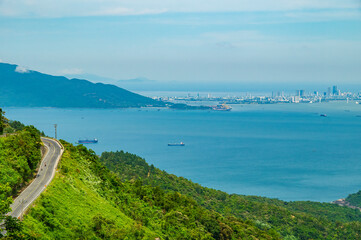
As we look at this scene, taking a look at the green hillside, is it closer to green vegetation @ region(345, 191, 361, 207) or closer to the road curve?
the road curve

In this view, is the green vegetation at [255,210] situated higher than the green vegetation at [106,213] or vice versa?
the green vegetation at [106,213]

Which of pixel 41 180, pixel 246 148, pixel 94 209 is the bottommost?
pixel 246 148

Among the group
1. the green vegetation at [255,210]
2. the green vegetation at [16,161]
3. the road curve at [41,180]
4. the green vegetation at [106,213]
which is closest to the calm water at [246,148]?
the green vegetation at [255,210]

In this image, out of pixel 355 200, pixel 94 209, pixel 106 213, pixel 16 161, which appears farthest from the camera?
pixel 355 200

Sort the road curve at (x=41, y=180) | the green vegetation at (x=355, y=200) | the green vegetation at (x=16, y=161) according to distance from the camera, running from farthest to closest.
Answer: the green vegetation at (x=355, y=200), the green vegetation at (x=16, y=161), the road curve at (x=41, y=180)

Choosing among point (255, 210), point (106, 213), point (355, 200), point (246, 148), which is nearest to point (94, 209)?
point (106, 213)

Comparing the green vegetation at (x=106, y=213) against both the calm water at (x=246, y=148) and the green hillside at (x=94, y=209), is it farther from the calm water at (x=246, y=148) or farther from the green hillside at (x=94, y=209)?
the calm water at (x=246, y=148)

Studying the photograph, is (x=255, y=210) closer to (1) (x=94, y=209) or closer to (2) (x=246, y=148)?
(1) (x=94, y=209)
